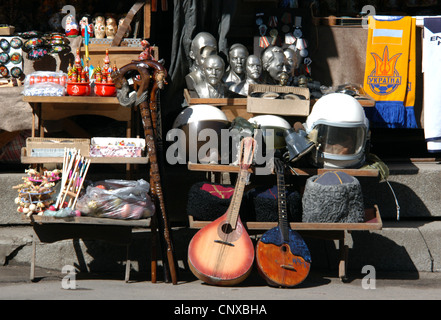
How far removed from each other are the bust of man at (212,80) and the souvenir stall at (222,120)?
1 cm

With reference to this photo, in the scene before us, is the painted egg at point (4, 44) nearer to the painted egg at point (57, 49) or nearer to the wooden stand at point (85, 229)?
the painted egg at point (57, 49)

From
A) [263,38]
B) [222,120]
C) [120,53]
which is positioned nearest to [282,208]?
[222,120]

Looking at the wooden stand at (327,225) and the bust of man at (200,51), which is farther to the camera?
the bust of man at (200,51)

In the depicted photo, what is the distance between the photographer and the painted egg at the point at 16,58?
7543 mm

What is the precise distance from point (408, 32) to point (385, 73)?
46 centimetres

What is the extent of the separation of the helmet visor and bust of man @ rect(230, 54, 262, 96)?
3.54 ft

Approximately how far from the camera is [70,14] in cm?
763

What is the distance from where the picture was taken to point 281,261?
20.4 ft

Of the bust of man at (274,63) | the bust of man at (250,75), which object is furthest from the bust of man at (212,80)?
the bust of man at (274,63)

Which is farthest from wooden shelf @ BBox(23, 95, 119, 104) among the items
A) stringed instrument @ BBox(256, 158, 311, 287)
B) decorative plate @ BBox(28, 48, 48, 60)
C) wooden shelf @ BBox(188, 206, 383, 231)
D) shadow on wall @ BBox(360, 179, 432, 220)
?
shadow on wall @ BBox(360, 179, 432, 220)

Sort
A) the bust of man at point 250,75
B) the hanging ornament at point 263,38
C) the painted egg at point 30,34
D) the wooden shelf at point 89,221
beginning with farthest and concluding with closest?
1. the hanging ornament at point 263,38
2. the bust of man at point 250,75
3. the painted egg at point 30,34
4. the wooden shelf at point 89,221

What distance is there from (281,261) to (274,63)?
7.01ft

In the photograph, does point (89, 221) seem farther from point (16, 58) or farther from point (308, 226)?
point (16, 58)

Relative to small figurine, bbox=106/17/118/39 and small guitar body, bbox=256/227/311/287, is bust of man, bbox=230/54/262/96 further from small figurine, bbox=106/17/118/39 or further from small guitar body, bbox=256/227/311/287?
small guitar body, bbox=256/227/311/287
